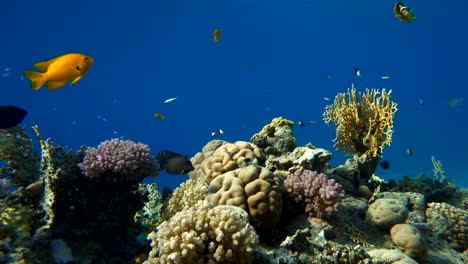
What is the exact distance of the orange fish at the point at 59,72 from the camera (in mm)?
4477

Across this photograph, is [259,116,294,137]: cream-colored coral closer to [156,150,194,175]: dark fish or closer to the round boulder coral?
[156,150,194,175]: dark fish

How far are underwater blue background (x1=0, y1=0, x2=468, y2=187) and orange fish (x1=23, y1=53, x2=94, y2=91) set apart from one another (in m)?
76.5

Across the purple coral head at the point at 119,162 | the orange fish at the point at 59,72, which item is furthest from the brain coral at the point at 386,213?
the orange fish at the point at 59,72

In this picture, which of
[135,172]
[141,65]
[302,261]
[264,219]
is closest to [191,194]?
[135,172]

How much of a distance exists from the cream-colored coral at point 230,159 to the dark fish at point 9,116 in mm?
3700

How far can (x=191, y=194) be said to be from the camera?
20.7ft

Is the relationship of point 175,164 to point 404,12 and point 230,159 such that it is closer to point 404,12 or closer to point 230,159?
point 230,159

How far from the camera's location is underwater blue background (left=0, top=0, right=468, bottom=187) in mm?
87000

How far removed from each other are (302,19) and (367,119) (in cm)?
12518

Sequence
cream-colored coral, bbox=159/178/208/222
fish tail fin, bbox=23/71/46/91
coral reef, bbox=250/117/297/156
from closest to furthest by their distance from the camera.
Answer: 1. fish tail fin, bbox=23/71/46/91
2. cream-colored coral, bbox=159/178/208/222
3. coral reef, bbox=250/117/297/156

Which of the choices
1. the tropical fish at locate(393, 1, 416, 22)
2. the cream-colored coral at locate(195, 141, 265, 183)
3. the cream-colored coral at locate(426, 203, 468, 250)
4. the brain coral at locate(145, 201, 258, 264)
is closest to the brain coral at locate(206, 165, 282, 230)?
the cream-colored coral at locate(195, 141, 265, 183)

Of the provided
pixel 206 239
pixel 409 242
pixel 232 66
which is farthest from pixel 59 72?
pixel 232 66

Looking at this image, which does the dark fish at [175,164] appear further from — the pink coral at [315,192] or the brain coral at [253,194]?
the pink coral at [315,192]

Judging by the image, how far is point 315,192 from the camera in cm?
574
